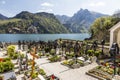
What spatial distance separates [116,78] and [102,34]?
54559 millimetres

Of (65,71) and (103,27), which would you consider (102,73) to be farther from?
(103,27)

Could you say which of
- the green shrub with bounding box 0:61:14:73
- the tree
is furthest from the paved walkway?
the tree

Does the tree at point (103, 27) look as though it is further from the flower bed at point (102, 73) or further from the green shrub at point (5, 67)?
the green shrub at point (5, 67)

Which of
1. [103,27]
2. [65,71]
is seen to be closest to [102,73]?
[65,71]

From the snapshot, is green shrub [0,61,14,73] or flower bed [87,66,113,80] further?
green shrub [0,61,14,73]

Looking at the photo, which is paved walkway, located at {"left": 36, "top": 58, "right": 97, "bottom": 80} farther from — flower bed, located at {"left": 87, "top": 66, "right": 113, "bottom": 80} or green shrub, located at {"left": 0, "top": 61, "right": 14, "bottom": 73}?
green shrub, located at {"left": 0, "top": 61, "right": 14, "bottom": 73}

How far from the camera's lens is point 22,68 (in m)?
28.7

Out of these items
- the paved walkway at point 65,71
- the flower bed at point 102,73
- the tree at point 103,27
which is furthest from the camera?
the tree at point 103,27

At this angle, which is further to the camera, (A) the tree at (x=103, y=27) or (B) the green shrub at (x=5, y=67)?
(A) the tree at (x=103, y=27)

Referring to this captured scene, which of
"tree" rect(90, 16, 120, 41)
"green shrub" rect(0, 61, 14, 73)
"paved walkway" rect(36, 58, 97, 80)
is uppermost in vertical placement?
"tree" rect(90, 16, 120, 41)

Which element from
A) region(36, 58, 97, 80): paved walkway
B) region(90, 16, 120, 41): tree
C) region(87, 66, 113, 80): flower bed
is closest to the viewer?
region(87, 66, 113, 80): flower bed

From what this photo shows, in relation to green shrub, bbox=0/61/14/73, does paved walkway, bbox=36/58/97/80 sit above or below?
below

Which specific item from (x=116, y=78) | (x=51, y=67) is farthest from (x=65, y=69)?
(x=116, y=78)

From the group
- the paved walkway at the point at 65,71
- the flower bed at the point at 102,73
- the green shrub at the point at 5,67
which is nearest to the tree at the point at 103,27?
the paved walkway at the point at 65,71
